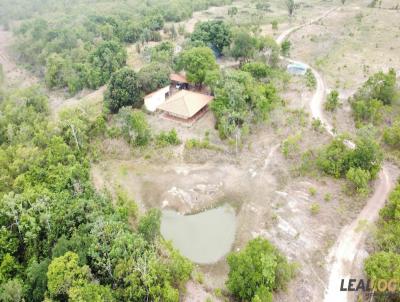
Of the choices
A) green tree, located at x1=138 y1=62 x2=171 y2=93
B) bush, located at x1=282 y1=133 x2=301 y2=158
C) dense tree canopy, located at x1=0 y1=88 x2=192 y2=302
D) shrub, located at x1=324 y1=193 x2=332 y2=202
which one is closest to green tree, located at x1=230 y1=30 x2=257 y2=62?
green tree, located at x1=138 y1=62 x2=171 y2=93

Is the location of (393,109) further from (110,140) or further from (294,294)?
(110,140)

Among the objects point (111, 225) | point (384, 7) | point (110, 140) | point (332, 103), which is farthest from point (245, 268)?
point (384, 7)

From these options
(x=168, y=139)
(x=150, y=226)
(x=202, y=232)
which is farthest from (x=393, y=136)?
(x=150, y=226)

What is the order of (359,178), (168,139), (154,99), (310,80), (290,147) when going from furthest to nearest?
(310,80)
(154,99)
(168,139)
(290,147)
(359,178)

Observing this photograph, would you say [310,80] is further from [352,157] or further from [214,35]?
[352,157]

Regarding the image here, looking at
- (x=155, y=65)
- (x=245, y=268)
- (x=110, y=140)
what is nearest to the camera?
(x=245, y=268)
